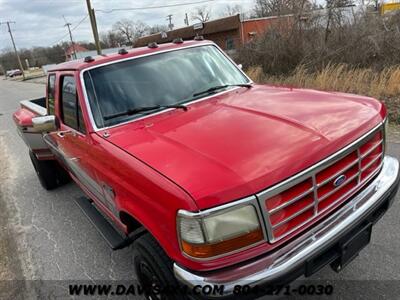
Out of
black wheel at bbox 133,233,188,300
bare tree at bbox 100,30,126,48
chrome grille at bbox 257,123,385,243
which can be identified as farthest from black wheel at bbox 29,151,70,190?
bare tree at bbox 100,30,126,48

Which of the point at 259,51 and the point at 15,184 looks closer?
the point at 15,184

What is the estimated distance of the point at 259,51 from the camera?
13.9 meters

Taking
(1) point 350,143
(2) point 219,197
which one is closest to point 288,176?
(2) point 219,197

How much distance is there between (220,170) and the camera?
1.99 metres

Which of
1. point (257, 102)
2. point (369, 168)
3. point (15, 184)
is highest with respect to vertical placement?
point (257, 102)

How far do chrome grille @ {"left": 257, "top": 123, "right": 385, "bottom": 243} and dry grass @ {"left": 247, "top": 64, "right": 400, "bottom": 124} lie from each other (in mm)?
5133

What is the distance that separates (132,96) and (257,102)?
1.06 metres

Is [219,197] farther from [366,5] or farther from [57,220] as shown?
[366,5]

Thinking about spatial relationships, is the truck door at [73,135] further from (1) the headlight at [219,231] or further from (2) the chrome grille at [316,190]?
(2) the chrome grille at [316,190]

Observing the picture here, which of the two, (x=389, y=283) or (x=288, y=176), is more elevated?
(x=288, y=176)

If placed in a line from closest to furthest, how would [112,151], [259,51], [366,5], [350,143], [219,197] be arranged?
1. [219,197]
2. [350,143]
3. [112,151]
4. [366,5]
5. [259,51]

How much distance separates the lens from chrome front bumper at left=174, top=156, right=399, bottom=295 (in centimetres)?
192

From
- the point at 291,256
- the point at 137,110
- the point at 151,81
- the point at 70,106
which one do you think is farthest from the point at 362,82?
the point at 291,256

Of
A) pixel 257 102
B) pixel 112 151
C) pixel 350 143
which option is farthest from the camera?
pixel 257 102
